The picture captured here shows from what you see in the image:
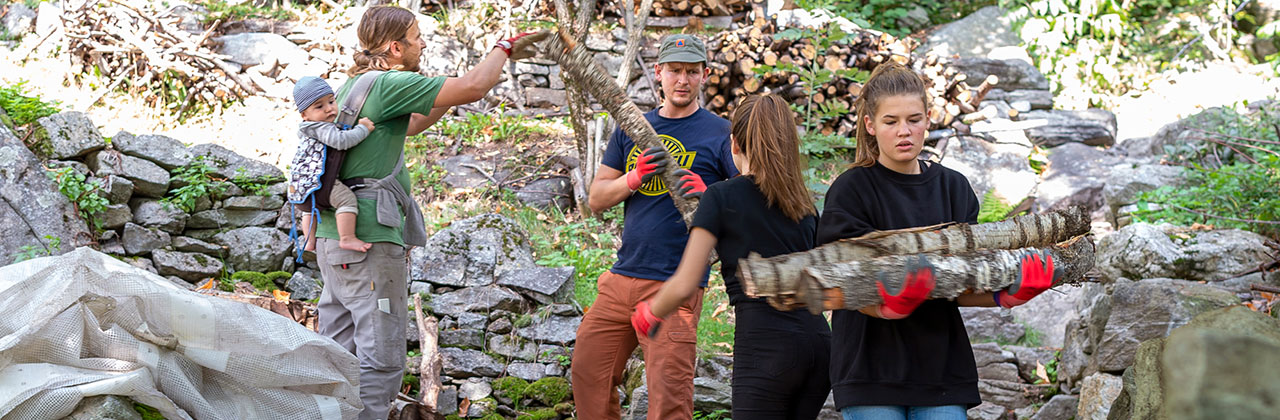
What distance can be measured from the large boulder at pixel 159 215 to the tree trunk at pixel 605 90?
450cm

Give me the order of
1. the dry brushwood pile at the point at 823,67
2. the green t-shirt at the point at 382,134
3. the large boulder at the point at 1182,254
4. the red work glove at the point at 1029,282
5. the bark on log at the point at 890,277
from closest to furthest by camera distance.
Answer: the bark on log at the point at 890,277 → the red work glove at the point at 1029,282 → the green t-shirt at the point at 382,134 → the large boulder at the point at 1182,254 → the dry brushwood pile at the point at 823,67

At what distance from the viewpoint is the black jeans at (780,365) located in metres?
2.89

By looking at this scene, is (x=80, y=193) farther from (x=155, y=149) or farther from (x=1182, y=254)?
(x=1182, y=254)

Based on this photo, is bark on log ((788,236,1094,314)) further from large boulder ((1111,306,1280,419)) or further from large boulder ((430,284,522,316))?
Answer: large boulder ((430,284,522,316))

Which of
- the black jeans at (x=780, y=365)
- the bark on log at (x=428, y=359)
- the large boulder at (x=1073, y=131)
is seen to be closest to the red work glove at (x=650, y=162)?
the black jeans at (x=780, y=365)

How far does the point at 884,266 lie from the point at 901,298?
0.08 meters

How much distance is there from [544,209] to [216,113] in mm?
3336

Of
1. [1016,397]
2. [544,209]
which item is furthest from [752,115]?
[544,209]

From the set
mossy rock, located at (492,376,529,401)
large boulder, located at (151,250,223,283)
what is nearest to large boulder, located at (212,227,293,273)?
large boulder, located at (151,250,223,283)

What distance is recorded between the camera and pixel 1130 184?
807 cm

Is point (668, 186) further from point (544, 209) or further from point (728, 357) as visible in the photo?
point (544, 209)

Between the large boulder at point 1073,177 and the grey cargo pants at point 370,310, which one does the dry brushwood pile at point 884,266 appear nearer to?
the grey cargo pants at point 370,310

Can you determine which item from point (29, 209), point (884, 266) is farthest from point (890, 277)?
point (29, 209)

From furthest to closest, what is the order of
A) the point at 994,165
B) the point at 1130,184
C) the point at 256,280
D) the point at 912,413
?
the point at 994,165, the point at 1130,184, the point at 256,280, the point at 912,413
